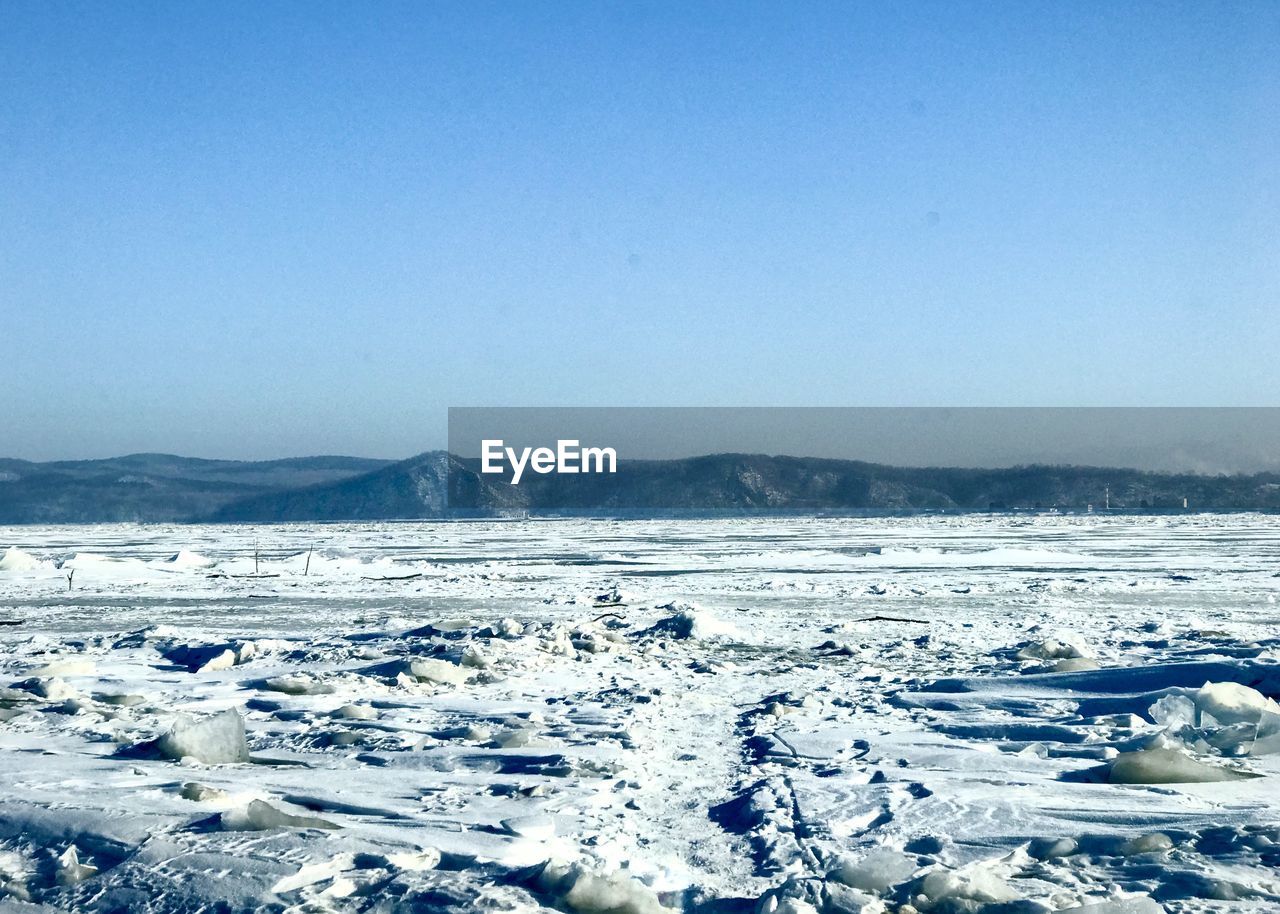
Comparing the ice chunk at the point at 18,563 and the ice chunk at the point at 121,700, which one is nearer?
the ice chunk at the point at 121,700

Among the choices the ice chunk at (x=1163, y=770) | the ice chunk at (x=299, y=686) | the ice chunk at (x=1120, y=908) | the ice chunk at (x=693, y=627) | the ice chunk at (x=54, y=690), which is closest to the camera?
the ice chunk at (x=1120, y=908)

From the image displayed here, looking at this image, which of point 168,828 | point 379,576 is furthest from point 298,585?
point 168,828

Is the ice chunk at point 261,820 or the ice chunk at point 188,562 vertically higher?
the ice chunk at point 261,820

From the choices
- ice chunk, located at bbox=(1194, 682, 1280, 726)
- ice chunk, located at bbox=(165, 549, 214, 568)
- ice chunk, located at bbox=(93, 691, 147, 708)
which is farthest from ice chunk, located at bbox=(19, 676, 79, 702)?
ice chunk, located at bbox=(165, 549, 214, 568)

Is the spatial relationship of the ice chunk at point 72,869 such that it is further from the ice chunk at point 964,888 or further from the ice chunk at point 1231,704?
the ice chunk at point 1231,704

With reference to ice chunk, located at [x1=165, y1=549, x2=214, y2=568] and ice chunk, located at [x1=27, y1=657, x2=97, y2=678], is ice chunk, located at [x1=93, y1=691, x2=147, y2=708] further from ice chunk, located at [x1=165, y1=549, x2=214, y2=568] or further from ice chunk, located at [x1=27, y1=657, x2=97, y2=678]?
ice chunk, located at [x1=165, y1=549, x2=214, y2=568]

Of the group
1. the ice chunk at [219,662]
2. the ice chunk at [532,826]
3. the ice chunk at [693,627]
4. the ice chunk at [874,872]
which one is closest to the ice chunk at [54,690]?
the ice chunk at [219,662]
